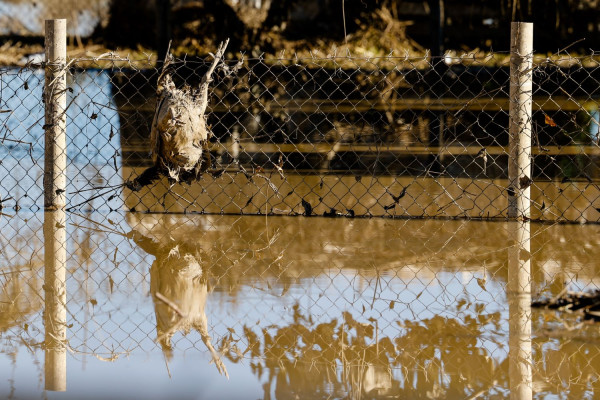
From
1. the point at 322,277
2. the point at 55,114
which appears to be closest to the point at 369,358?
the point at 322,277

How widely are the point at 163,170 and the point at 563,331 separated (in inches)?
103

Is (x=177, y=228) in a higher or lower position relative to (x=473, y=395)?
higher

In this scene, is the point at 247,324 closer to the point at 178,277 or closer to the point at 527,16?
the point at 178,277

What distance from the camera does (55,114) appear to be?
17.3 ft

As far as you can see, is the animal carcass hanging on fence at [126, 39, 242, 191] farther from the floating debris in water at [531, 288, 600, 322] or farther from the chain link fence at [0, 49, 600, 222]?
the floating debris in water at [531, 288, 600, 322]

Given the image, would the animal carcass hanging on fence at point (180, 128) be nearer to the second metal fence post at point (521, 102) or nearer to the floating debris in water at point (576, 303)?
the second metal fence post at point (521, 102)

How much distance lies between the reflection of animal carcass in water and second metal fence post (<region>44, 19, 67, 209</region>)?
28.3 inches

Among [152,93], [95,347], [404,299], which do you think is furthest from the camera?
[152,93]

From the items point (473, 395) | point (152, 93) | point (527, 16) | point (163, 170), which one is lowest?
point (473, 395)

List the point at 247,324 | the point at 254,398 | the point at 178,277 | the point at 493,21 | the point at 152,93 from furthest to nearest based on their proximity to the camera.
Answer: the point at 493,21 < the point at 152,93 < the point at 178,277 < the point at 247,324 < the point at 254,398

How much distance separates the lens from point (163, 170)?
5195 millimetres

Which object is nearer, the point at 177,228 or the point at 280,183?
the point at 177,228

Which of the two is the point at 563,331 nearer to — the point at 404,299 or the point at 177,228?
the point at 404,299

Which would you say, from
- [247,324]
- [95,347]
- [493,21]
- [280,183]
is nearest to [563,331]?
[247,324]
